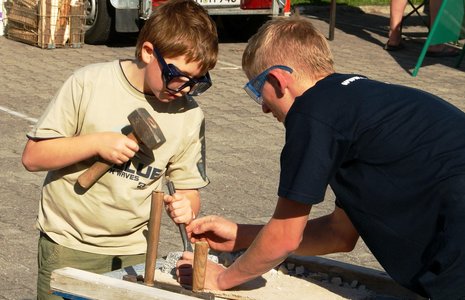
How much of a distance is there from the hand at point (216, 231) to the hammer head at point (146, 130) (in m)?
0.30

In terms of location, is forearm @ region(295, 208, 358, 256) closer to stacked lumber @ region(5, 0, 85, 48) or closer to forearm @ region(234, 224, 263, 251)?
forearm @ region(234, 224, 263, 251)

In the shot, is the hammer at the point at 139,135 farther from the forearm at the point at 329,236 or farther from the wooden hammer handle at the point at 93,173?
the forearm at the point at 329,236

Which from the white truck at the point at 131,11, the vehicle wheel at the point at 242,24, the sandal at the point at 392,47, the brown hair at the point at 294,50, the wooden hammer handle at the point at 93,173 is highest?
the brown hair at the point at 294,50

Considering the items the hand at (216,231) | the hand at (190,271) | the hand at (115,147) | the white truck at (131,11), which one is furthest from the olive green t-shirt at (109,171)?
the white truck at (131,11)

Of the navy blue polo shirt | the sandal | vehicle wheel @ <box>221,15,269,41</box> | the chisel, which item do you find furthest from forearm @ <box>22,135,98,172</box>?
the sandal

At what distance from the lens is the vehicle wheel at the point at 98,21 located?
1245 cm

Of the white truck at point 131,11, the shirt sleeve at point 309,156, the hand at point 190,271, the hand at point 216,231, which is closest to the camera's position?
the shirt sleeve at point 309,156

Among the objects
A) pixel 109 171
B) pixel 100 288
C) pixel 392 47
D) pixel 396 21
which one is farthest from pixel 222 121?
pixel 100 288

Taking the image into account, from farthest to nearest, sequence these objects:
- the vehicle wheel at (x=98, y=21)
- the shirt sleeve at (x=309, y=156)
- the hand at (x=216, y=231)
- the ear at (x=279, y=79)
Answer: the vehicle wheel at (x=98, y=21), the hand at (x=216, y=231), the ear at (x=279, y=79), the shirt sleeve at (x=309, y=156)

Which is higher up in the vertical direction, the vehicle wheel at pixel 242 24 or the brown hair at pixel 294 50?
the brown hair at pixel 294 50

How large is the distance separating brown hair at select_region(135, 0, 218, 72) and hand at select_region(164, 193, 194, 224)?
0.46 metres

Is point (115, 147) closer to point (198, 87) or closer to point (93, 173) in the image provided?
point (93, 173)

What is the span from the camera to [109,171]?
12.4ft

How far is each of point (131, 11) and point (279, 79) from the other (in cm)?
912
